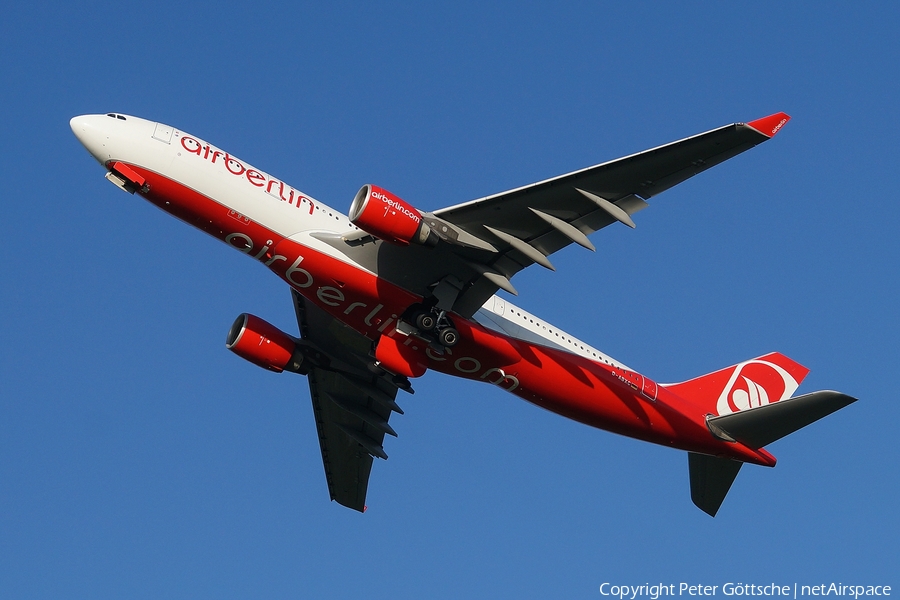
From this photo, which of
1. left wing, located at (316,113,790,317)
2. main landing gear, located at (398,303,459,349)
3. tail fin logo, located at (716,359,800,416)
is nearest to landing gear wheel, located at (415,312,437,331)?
main landing gear, located at (398,303,459,349)

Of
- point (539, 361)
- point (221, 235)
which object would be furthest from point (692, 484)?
point (221, 235)

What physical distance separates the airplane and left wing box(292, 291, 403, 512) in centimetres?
63

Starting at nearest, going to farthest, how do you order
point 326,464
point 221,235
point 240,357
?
1. point 221,235
2. point 240,357
3. point 326,464

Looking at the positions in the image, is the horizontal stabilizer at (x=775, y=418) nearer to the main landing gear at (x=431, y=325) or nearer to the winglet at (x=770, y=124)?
the winglet at (x=770, y=124)

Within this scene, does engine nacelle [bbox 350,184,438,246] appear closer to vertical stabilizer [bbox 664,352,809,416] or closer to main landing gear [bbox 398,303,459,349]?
main landing gear [bbox 398,303,459,349]

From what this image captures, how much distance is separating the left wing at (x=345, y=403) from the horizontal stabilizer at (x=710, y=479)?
37.5 ft

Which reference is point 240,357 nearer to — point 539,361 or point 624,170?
point 539,361

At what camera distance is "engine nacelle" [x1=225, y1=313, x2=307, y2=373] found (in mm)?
36656

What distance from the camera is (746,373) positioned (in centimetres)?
4003

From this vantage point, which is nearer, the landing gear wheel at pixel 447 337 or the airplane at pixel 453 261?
the airplane at pixel 453 261

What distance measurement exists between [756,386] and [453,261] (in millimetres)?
14243

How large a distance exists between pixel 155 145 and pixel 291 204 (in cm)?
442

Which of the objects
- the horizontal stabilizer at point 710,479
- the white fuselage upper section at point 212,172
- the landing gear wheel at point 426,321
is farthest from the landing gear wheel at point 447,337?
the horizontal stabilizer at point 710,479

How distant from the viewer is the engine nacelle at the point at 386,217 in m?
30.1
